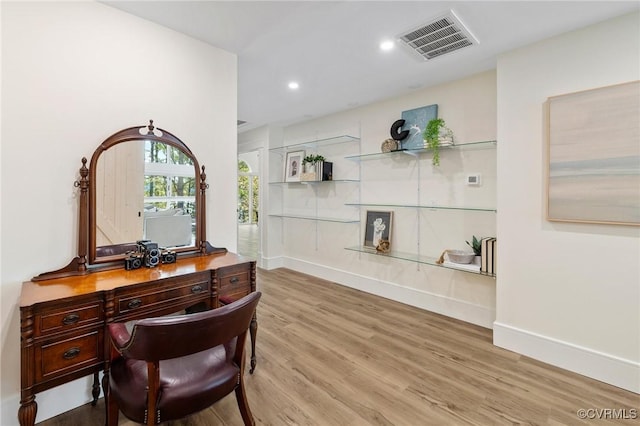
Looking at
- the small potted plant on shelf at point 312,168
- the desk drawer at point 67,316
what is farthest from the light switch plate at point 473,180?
the desk drawer at point 67,316

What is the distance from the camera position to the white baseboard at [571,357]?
204cm

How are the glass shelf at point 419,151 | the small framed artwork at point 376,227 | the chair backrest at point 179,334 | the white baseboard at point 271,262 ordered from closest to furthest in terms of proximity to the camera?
the chair backrest at point 179,334 < the glass shelf at point 419,151 < the small framed artwork at point 376,227 < the white baseboard at point 271,262

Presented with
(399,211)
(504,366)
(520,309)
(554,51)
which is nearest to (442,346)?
(504,366)

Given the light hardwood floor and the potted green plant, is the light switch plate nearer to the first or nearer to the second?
A: the light hardwood floor

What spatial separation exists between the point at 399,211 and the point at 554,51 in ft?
6.82

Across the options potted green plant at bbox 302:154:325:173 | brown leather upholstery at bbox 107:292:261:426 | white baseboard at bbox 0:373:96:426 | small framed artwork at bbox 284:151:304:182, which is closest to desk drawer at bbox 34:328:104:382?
brown leather upholstery at bbox 107:292:261:426

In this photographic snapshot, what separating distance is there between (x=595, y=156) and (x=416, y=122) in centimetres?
174

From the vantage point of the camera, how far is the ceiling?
1963 millimetres

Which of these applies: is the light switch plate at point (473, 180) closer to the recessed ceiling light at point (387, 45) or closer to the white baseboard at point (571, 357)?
the white baseboard at point (571, 357)

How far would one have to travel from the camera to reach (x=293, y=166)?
4992 mm

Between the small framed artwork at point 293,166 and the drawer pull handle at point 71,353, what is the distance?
364cm

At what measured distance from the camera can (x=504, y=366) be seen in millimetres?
2297

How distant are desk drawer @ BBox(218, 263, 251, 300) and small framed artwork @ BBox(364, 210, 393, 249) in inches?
83.0

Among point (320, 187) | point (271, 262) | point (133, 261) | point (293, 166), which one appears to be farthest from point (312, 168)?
point (133, 261)
